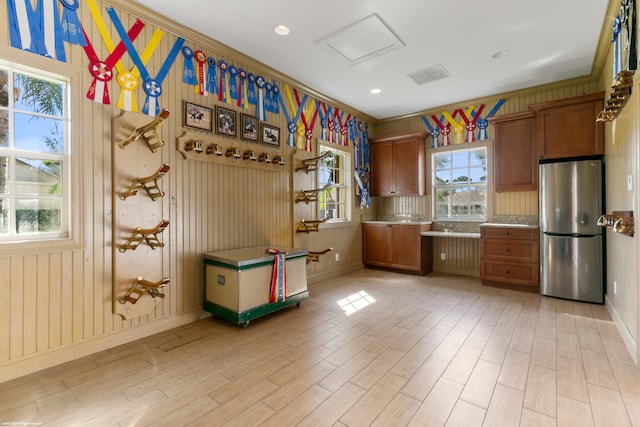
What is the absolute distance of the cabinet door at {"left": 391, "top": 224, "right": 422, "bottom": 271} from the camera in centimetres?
514

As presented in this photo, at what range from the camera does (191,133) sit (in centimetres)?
315

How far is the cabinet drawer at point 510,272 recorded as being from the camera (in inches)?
163

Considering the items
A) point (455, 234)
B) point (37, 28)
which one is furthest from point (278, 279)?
point (455, 234)

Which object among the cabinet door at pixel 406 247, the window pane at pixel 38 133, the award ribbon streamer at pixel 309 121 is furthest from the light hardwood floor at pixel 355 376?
Result: the award ribbon streamer at pixel 309 121

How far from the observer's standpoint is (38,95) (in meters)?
2.36

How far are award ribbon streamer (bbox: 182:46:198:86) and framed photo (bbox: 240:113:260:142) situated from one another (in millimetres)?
671

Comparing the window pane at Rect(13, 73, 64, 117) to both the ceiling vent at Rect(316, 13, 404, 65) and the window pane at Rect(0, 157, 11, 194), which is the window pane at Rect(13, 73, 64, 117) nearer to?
the window pane at Rect(0, 157, 11, 194)

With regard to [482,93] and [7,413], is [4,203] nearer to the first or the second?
[7,413]

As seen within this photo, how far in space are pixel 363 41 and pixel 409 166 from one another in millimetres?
2673

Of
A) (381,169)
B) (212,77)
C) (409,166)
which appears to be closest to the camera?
(212,77)

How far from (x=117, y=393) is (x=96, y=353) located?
779 millimetres

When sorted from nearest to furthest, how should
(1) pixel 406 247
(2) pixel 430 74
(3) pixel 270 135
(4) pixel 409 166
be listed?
(3) pixel 270 135, (2) pixel 430 74, (1) pixel 406 247, (4) pixel 409 166

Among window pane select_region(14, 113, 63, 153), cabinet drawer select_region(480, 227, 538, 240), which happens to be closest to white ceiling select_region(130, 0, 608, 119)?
window pane select_region(14, 113, 63, 153)

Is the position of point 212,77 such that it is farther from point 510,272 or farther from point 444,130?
point 510,272
